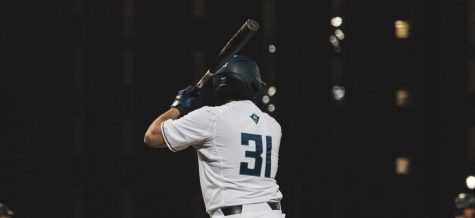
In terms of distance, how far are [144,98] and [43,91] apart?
75 cm

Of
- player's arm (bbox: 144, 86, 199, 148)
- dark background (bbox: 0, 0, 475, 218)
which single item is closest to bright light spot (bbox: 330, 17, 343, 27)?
dark background (bbox: 0, 0, 475, 218)

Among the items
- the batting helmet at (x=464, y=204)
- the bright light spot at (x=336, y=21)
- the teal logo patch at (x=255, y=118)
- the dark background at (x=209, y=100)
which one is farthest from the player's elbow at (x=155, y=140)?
the bright light spot at (x=336, y=21)

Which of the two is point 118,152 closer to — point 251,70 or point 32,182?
point 32,182

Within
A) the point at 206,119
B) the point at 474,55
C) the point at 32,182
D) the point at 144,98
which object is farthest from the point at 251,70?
the point at 32,182

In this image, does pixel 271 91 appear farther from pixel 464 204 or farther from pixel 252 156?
pixel 252 156

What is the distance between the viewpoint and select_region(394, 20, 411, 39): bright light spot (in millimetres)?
5059

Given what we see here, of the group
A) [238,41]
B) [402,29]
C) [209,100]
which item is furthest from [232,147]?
[209,100]

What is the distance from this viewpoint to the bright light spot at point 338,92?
207 inches

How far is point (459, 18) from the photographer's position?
15.9 ft

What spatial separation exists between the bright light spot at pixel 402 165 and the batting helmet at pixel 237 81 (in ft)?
8.68

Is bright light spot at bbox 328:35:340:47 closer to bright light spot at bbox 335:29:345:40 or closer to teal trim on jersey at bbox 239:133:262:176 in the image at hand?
bright light spot at bbox 335:29:345:40

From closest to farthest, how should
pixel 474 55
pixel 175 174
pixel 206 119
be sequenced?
pixel 206 119 → pixel 474 55 → pixel 175 174

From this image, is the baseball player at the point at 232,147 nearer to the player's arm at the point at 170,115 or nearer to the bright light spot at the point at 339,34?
the player's arm at the point at 170,115

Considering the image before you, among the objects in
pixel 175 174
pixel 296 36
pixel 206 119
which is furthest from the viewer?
pixel 175 174
